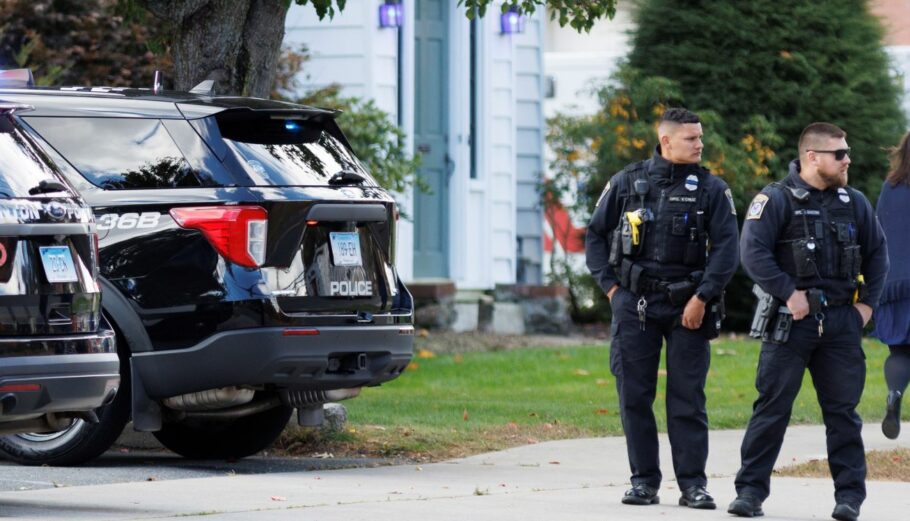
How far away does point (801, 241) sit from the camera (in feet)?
25.7

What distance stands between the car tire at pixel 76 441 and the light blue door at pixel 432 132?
34.0 ft

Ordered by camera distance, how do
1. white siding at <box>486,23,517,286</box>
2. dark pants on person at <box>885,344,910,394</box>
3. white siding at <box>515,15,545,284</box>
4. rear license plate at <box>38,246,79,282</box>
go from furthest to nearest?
white siding at <box>515,15,545,284</box> < white siding at <box>486,23,517,286</box> < dark pants on person at <box>885,344,910,394</box> < rear license plate at <box>38,246,79,282</box>

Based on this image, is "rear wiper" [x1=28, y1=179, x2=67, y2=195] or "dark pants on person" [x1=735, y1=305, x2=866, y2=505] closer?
"rear wiper" [x1=28, y1=179, x2=67, y2=195]

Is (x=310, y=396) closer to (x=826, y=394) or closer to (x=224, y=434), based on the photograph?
(x=224, y=434)

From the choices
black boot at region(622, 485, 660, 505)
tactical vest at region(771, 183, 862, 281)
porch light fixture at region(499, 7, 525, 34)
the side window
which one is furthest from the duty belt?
porch light fixture at region(499, 7, 525, 34)

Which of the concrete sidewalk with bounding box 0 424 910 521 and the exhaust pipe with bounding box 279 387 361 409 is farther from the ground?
the exhaust pipe with bounding box 279 387 361 409

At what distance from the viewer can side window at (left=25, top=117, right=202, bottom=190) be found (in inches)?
348

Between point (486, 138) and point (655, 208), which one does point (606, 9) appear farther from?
point (486, 138)

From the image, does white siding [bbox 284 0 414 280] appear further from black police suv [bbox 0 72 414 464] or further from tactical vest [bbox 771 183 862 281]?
tactical vest [bbox 771 183 862 281]

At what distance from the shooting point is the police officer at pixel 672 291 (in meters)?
8.15

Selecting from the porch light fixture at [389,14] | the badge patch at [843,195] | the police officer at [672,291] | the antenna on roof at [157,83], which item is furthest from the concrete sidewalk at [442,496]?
the porch light fixture at [389,14]

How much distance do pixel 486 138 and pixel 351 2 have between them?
254 centimetres

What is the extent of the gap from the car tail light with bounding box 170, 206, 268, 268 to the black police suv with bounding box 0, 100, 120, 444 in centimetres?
126

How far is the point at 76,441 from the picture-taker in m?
8.97
